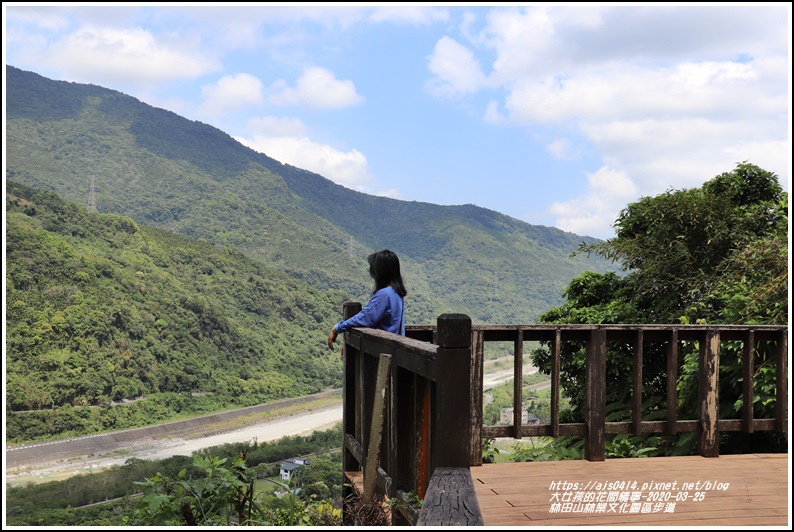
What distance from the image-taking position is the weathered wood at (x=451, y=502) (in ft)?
5.66

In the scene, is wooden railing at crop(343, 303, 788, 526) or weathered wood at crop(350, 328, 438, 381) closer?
wooden railing at crop(343, 303, 788, 526)

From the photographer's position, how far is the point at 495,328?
3955 millimetres

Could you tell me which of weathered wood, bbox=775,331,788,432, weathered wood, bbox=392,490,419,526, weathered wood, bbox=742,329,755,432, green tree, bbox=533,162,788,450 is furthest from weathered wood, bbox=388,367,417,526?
green tree, bbox=533,162,788,450

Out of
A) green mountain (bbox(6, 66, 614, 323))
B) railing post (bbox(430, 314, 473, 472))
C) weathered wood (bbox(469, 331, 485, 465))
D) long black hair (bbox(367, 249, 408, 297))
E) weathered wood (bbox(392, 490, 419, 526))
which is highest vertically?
green mountain (bbox(6, 66, 614, 323))

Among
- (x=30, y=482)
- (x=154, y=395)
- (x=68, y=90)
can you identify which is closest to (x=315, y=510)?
(x=30, y=482)

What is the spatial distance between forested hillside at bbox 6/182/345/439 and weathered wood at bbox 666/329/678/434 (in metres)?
54.5

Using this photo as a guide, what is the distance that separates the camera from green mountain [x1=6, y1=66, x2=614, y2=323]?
97.7m

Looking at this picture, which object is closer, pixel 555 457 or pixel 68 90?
pixel 555 457

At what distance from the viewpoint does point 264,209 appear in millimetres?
107938

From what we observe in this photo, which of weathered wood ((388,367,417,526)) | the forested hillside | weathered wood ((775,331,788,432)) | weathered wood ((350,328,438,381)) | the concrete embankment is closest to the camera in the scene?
weathered wood ((350,328,438,381))

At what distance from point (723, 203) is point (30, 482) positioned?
4423 centimetres

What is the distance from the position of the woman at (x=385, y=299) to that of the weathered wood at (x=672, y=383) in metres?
1.76

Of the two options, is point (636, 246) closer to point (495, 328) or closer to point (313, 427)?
point (495, 328)

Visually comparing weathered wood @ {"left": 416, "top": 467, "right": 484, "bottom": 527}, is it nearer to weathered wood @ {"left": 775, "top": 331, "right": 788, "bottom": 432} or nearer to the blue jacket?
the blue jacket
